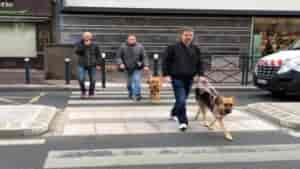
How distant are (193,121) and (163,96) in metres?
3.20

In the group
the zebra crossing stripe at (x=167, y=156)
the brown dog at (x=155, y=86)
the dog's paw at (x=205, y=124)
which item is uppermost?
the brown dog at (x=155, y=86)

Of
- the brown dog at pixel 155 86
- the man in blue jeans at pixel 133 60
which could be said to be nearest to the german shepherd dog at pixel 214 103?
the brown dog at pixel 155 86

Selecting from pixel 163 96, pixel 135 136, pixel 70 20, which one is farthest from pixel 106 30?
pixel 135 136

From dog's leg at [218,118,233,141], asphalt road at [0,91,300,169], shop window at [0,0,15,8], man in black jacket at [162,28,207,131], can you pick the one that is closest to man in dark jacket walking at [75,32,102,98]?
man in black jacket at [162,28,207,131]

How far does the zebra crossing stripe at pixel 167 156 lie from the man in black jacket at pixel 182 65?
117 centimetres

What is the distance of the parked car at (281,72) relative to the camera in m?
9.40

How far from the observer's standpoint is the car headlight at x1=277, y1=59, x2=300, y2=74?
9.39 metres

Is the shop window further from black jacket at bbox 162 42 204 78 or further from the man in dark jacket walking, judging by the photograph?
black jacket at bbox 162 42 204 78

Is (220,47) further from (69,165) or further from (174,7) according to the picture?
(69,165)

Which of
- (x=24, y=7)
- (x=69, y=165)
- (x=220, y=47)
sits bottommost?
(x=69, y=165)

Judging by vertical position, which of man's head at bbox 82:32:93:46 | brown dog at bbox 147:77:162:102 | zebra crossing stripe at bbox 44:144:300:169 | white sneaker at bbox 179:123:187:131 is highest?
man's head at bbox 82:32:93:46

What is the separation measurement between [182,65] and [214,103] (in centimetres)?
78

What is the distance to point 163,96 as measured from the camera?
1040cm

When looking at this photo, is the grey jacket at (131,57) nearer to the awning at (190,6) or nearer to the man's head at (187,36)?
the man's head at (187,36)
